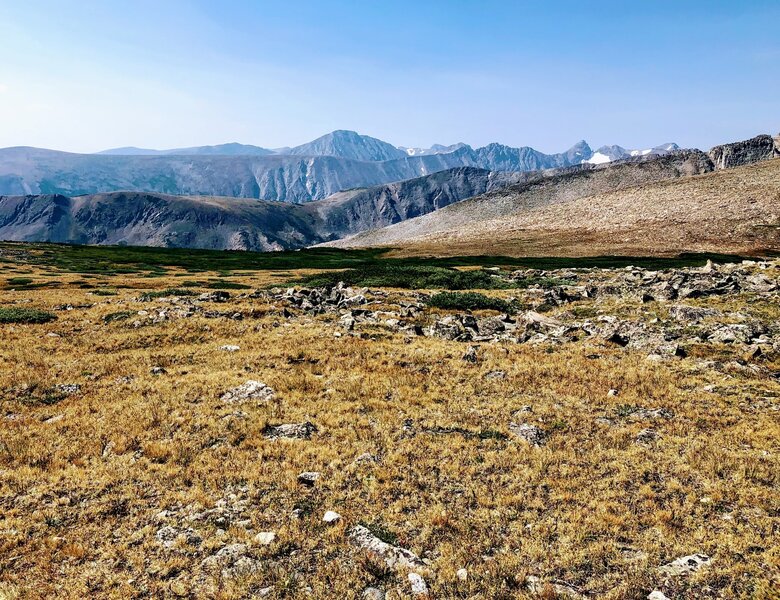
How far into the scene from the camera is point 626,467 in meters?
12.1

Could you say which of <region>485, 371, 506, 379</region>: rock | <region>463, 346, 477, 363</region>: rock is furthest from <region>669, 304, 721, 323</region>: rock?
<region>485, 371, 506, 379</region>: rock

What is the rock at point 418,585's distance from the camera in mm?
8211

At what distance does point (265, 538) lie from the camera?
9.65m

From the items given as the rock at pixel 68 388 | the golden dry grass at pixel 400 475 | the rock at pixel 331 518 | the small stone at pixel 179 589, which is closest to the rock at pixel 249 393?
the golden dry grass at pixel 400 475

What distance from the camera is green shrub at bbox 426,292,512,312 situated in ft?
120

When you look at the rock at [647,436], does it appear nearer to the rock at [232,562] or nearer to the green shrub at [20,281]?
the rock at [232,562]

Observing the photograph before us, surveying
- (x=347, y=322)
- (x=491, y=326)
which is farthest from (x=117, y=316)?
(x=491, y=326)

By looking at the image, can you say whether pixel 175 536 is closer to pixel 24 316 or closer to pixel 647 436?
pixel 647 436

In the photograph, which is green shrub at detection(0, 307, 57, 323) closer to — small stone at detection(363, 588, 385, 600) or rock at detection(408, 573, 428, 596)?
small stone at detection(363, 588, 385, 600)

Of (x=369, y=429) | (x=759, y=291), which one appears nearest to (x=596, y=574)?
(x=369, y=429)

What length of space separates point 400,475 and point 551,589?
191 inches

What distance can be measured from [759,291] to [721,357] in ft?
60.1

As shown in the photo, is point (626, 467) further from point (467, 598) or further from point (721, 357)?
point (721, 357)

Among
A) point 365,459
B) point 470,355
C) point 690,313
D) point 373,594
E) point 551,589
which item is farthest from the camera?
point 690,313
